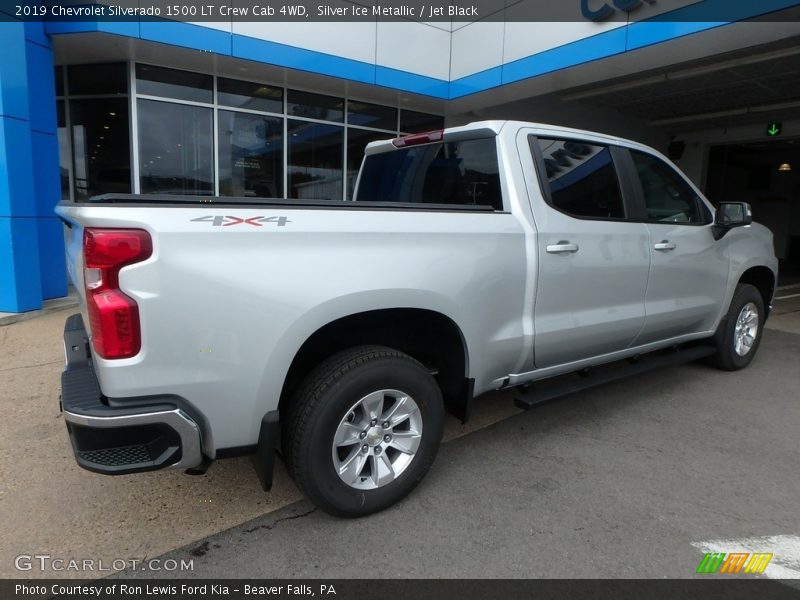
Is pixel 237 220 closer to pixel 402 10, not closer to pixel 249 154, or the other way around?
pixel 249 154

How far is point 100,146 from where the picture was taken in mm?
9523

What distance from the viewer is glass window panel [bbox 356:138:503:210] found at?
10.9 feet

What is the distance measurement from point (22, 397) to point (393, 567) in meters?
3.53

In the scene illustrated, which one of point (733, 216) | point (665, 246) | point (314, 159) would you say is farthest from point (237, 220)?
point (314, 159)

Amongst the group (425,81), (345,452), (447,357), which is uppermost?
(425,81)

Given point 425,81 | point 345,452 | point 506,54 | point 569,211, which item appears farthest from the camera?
point 425,81

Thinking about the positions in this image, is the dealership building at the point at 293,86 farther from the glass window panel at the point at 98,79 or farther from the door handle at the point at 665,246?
the door handle at the point at 665,246

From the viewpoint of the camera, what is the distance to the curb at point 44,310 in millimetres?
6762

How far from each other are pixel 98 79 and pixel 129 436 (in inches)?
365

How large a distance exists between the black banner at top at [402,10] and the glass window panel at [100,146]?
183 centimetres

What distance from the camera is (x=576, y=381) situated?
12.1 feet

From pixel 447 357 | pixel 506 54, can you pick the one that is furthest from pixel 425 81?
pixel 447 357

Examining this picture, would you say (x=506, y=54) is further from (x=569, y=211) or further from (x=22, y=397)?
(x=22, y=397)
